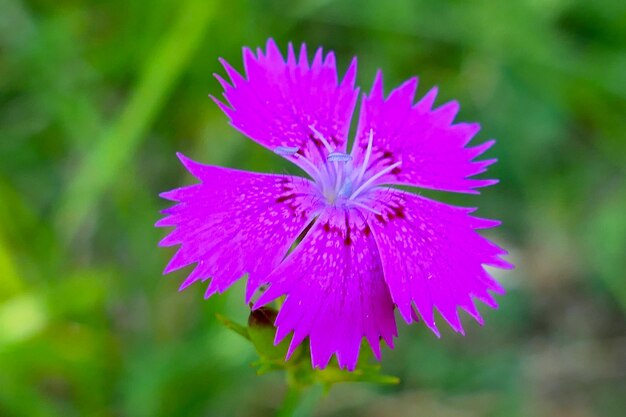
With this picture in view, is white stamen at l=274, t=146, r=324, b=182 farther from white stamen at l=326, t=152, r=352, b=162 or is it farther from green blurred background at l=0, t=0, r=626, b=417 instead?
green blurred background at l=0, t=0, r=626, b=417

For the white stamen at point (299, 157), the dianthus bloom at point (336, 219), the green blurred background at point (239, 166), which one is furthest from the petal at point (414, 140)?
the green blurred background at point (239, 166)

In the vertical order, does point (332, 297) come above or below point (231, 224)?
below

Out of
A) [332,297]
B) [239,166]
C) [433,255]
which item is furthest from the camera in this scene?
[239,166]

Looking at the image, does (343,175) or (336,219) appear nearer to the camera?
(336,219)

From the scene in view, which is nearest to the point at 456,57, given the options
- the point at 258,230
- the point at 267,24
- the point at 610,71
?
the point at 610,71

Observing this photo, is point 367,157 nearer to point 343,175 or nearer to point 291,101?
point 343,175

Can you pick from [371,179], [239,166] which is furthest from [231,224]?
[239,166]

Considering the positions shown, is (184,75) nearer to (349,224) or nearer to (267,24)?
(267,24)
